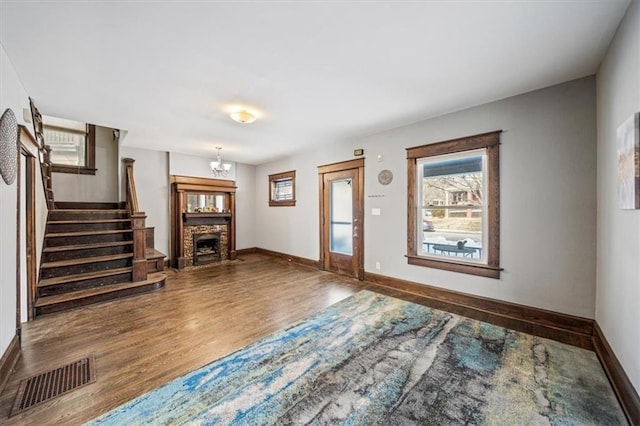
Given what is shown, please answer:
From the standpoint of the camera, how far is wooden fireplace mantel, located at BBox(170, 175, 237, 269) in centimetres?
584

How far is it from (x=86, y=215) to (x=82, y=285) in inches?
62.0

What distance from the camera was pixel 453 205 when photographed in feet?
11.9

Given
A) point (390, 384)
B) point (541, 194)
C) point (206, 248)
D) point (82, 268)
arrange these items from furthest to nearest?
1. point (206, 248)
2. point (82, 268)
3. point (541, 194)
4. point (390, 384)

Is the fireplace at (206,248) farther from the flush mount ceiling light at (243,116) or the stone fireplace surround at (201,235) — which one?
the flush mount ceiling light at (243,116)

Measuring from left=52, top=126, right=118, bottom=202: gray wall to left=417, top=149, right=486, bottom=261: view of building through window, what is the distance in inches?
268

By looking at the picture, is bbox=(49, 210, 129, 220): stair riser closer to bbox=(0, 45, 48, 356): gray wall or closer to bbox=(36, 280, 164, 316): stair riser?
bbox=(36, 280, 164, 316): stair riser

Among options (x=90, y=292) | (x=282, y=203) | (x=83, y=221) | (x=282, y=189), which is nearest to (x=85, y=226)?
(x=83, y=221)

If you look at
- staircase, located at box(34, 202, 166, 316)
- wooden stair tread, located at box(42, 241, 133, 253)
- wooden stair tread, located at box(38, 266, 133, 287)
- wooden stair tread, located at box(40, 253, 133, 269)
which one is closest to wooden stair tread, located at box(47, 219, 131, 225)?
staircase, located at box(34, 202, 166, 316)

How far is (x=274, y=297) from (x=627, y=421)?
3408 mm

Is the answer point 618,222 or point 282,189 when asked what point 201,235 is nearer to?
point 282,189

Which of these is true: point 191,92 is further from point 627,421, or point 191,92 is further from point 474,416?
point 627,421

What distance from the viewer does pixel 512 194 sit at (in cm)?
311

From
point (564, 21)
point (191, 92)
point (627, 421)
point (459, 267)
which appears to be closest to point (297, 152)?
point (191, 92)

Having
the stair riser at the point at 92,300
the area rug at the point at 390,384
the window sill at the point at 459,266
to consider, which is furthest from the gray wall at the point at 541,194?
the stair riser at the point at 92,300
